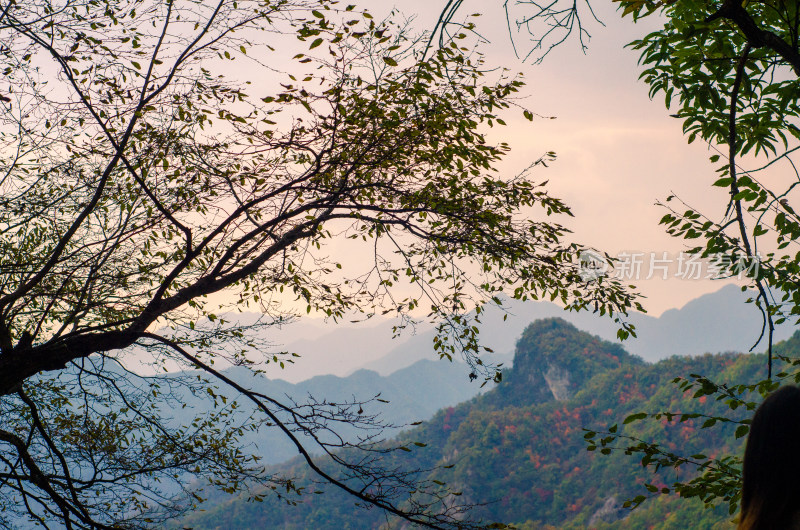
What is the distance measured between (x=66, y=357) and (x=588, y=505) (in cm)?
7991

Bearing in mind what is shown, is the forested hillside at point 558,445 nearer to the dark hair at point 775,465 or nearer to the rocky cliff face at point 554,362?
the rocky cliff face at point 554,362

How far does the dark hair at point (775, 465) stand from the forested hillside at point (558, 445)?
65875 mm

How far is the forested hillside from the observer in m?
72.0

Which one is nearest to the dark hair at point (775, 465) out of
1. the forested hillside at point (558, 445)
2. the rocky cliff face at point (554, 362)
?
the forested hillside at point (558, 445)

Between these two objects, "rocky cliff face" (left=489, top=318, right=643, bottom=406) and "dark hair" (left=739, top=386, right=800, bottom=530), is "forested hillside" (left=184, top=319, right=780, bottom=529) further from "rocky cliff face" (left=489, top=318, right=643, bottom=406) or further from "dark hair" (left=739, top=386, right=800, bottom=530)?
"dark hair" (left=739, top=386, right=800, bottom=530)

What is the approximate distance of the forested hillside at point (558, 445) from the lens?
72.0 metres

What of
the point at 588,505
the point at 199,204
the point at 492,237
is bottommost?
the point at 588,505

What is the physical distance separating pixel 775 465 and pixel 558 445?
91394 millimetres

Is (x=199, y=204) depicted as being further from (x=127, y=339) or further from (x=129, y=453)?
(x=129, y=453)

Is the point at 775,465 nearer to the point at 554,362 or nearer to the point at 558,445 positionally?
the point at 558,445

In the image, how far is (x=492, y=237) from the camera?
252 inches

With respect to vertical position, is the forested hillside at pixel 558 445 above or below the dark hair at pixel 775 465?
below

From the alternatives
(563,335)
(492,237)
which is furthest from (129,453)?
(563,335)

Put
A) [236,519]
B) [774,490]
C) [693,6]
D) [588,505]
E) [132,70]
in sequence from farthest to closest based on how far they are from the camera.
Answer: [236,519]
[588,505]
[132,70]
[693,6]
[774,490]
